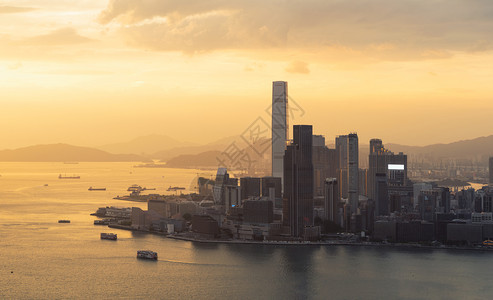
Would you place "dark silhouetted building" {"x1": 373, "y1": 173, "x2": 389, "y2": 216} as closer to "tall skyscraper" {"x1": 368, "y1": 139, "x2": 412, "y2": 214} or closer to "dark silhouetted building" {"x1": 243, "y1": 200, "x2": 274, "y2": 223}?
"tall skyscraper" {"x1": 368, "y1": 139, "x2": 412, "y2": 214}

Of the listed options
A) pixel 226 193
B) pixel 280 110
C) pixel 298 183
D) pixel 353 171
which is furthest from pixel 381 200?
pixel 280 110

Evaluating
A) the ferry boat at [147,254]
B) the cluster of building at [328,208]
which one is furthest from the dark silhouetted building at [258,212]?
the ferry boat at [147,254]

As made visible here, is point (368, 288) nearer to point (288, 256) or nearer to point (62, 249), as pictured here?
point (288, 256)

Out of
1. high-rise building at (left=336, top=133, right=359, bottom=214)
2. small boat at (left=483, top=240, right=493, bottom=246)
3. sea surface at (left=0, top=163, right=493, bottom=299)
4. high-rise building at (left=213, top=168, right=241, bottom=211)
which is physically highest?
high-rise building at (left=336, top=133, right=359, bottom=214)

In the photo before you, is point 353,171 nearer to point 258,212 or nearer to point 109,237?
point 258,212

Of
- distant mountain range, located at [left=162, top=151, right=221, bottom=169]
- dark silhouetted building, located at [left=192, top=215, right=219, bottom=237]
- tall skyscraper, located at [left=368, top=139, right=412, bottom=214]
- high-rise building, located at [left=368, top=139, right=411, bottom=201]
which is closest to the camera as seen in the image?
dark silhouetted building, located at [left=192, top=215, right=219, bottom=237]

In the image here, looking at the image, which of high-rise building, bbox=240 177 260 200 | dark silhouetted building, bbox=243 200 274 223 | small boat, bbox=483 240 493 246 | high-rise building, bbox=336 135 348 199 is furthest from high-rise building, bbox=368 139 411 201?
small boat, bbox=483 240 493 246

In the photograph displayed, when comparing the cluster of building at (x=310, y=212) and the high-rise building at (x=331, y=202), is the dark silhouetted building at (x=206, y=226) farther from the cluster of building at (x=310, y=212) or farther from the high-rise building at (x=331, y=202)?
the high-rise building at (x=331, y=202)
